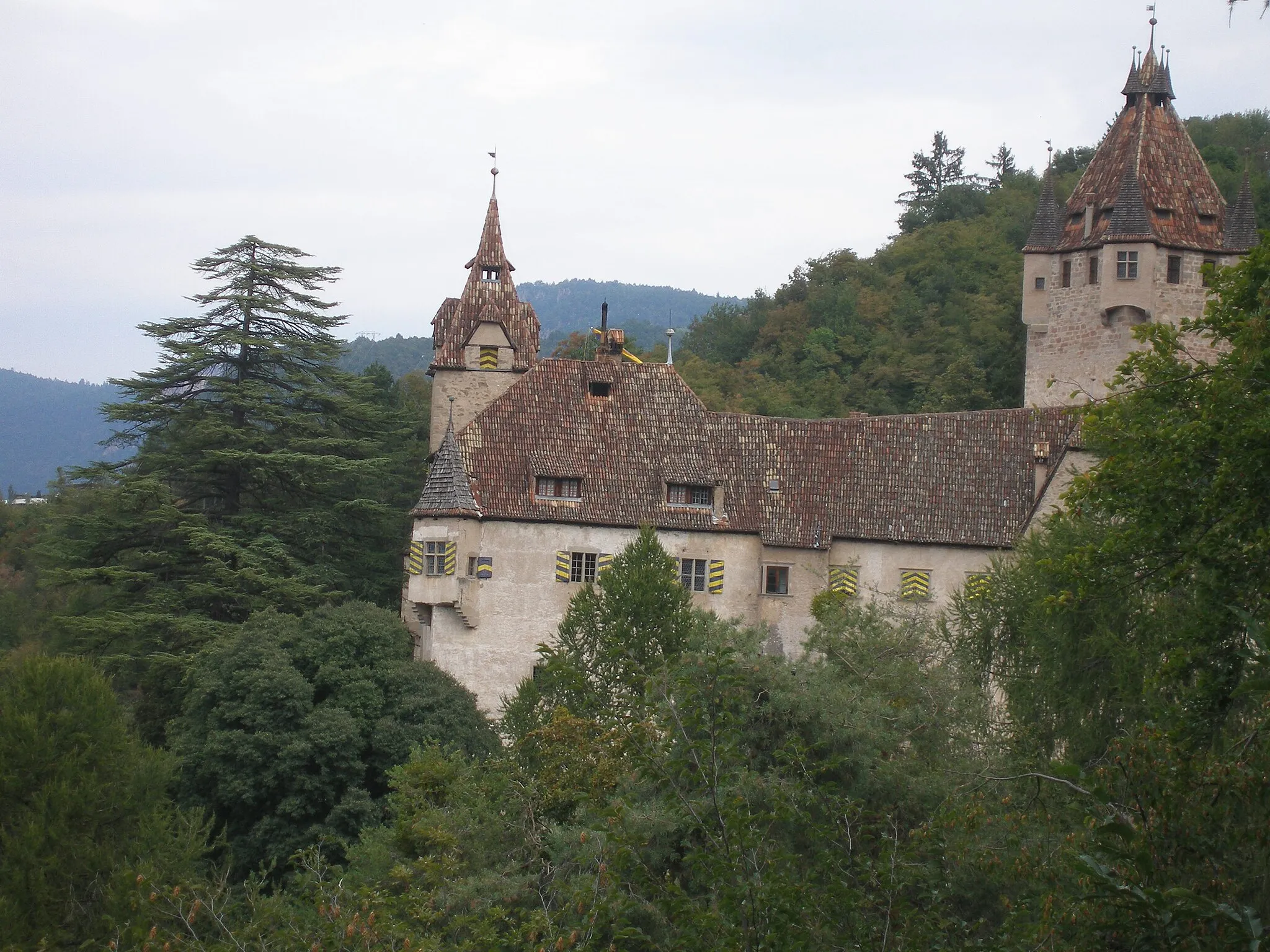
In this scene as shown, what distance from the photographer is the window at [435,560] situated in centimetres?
3828

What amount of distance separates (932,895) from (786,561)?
2519 cm

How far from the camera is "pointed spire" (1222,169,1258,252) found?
43312 mm

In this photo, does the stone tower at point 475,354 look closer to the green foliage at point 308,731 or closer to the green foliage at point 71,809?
the green foliage at point 308,731

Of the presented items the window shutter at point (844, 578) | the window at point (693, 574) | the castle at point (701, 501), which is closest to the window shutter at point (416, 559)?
the castle at point (701, 501)

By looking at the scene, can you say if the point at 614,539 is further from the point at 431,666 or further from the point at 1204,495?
the point at 1204,495

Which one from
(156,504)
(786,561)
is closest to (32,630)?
(156,504)

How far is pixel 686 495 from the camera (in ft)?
129

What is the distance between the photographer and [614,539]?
127 feet

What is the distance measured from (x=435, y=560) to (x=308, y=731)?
4787 millimetres

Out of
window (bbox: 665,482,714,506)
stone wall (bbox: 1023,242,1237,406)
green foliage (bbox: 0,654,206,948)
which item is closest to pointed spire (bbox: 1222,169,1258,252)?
stone wall (bbox: 1023,242,1237,406)

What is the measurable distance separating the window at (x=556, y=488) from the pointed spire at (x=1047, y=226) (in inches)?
582

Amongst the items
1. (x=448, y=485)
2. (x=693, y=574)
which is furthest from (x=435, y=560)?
(x=693, y=574)

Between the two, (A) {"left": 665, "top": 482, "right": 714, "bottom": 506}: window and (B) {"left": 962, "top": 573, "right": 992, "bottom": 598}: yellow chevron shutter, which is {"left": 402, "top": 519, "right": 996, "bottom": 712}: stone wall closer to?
(A) {"left": 665, "top": 482, "right": 714, "bottom": 506}: window

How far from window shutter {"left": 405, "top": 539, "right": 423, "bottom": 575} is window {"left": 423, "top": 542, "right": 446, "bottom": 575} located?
0.10m
